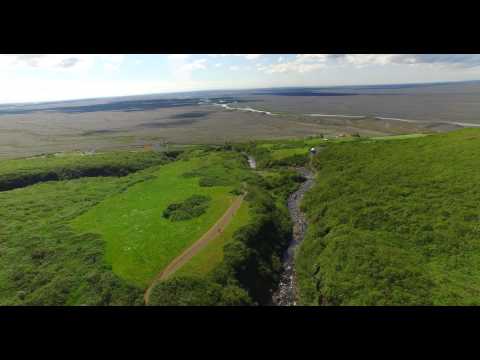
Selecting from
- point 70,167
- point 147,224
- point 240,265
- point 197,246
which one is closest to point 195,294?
point 240,265

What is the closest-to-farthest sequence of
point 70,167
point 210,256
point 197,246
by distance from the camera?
point 210,256
point 197,246
point 70,167

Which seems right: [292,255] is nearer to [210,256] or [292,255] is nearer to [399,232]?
[210,256]

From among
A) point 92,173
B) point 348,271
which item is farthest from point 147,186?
point 348,271

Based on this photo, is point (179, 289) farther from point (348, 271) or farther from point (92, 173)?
point (92, 173)

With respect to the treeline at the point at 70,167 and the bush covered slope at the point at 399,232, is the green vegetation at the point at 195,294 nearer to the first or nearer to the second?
the bush covered slope at the point at 399,232

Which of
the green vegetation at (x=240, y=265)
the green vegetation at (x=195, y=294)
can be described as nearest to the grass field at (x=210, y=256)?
the green vegetation at (x=240, y=265)
